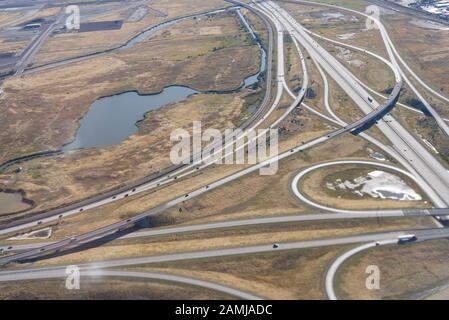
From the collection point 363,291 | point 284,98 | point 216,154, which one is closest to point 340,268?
point 363,291

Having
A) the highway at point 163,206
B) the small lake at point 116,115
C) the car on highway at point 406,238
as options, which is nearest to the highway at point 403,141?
the highway at point 163,206

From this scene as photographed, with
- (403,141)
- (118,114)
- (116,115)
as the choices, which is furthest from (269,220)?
(118,114)
